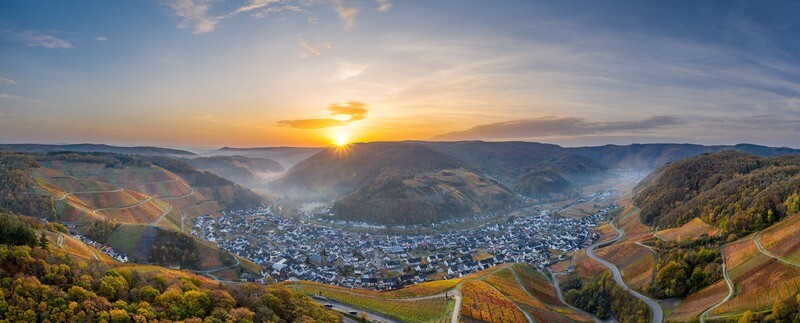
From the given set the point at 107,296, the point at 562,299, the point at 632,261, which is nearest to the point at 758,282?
the point at 632,261

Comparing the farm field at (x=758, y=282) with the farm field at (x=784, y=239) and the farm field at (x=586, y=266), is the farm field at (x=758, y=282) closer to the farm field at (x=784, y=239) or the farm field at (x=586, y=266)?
the farm field at (x=784, y=239)

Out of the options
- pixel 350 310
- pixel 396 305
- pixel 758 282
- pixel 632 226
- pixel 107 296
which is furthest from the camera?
pixel 632 226

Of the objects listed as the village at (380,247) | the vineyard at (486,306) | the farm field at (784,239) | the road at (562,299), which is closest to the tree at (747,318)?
the farm field at (784,239)

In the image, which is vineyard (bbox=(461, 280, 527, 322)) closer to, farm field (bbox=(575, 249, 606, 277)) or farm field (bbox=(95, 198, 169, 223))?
farm field (bbox=(575, 249, 606, 277))

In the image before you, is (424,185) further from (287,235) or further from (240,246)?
(240,246)

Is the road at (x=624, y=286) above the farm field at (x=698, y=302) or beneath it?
beneath

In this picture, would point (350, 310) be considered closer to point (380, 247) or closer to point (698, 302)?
point (698, 302)

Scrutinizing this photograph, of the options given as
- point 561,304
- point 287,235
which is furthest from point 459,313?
point 287,235
